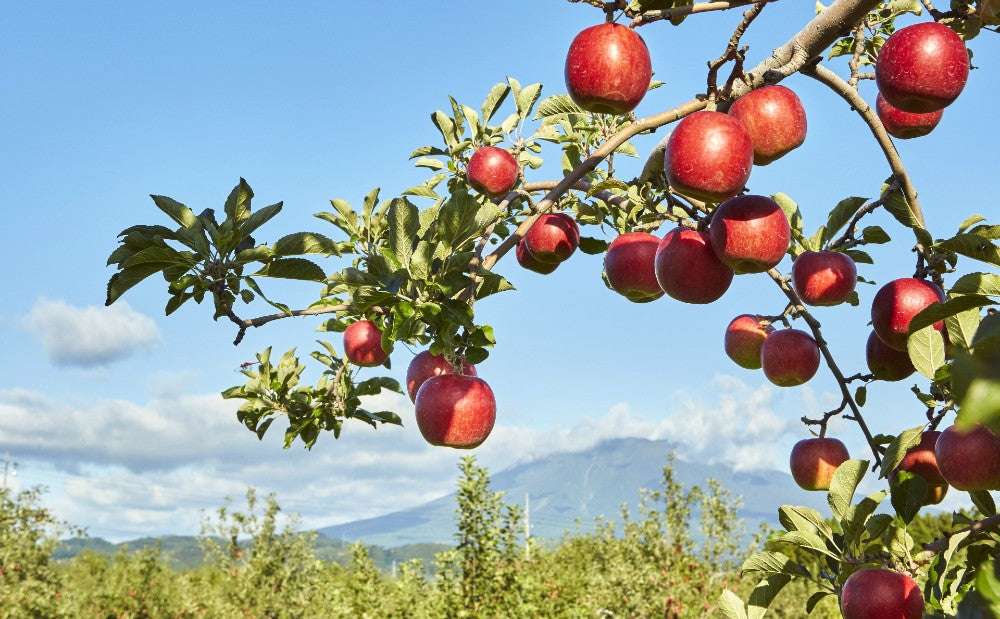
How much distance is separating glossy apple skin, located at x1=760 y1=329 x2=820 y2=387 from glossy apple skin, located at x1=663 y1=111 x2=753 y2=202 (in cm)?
107

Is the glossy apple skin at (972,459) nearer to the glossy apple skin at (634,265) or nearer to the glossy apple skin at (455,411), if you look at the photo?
the glossy apple skin at (634,265)

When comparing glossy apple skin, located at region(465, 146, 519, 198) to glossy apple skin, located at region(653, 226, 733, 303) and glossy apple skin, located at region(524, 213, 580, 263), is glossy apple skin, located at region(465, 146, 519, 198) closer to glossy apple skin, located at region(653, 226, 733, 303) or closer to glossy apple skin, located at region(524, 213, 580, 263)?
glossy apple skin, located at region(524, 213, 580, 263)

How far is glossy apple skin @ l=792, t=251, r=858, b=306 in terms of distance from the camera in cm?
215

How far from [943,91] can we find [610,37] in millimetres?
754

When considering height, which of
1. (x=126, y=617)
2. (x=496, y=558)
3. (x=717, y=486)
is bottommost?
(x=126, y=617)

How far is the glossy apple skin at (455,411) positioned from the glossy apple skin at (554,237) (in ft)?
1.89

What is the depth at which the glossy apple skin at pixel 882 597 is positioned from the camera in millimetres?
1647

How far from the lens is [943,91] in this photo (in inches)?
65.6

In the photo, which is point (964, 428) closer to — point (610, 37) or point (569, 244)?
point (610, 37)

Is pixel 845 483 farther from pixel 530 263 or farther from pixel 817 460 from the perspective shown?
pixel 530 263

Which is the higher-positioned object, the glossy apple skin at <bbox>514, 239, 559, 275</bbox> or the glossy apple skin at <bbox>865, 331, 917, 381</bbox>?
the glossy apple skin at <bbox>514, 239, 559, 275</bbox>

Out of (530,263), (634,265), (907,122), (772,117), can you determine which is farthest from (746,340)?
(772,117)

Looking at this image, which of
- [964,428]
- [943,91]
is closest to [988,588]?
[964,428]

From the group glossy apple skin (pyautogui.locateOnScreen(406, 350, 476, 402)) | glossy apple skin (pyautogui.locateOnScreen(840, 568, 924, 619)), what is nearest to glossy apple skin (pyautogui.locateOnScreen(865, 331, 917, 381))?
glossy apple skin (pyautogui.locateOnScreen(840, 568, 924, 619))
